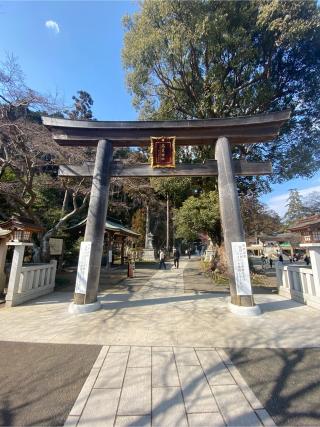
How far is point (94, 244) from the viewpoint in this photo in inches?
253

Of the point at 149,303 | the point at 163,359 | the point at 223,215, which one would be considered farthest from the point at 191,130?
the point at 163,359

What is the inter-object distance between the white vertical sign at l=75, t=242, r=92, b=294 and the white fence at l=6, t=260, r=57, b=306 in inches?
82.5

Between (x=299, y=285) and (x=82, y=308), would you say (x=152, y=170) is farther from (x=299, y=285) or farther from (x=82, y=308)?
(x=299, y=285)

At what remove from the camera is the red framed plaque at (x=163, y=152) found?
7133mm

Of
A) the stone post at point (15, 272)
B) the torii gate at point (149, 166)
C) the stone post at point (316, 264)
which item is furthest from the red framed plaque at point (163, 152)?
the stone post at point (15, 272)

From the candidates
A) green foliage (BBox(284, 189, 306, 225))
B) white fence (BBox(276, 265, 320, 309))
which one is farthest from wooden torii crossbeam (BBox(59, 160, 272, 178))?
green foliage (BBox(284, 189, 306, 225))

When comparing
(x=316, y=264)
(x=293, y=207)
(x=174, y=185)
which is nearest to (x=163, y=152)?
(x=316, y=264)

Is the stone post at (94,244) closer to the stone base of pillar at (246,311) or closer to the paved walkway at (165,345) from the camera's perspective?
the paved walkway at (165,345)

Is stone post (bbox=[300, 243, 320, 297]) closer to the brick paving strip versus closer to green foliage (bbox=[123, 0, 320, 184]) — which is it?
the brick paving strip

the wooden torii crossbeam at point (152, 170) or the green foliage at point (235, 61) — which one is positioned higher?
the green foliage at point (235, 61)

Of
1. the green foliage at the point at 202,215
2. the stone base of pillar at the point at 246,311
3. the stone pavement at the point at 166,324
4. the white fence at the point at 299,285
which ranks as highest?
the green foliage at the point at 202,215

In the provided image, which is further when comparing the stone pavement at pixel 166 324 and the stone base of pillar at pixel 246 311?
the stone base of pillar at pixel 246 311

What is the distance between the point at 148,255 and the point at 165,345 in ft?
76.3

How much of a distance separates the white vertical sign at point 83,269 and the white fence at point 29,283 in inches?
82.5
